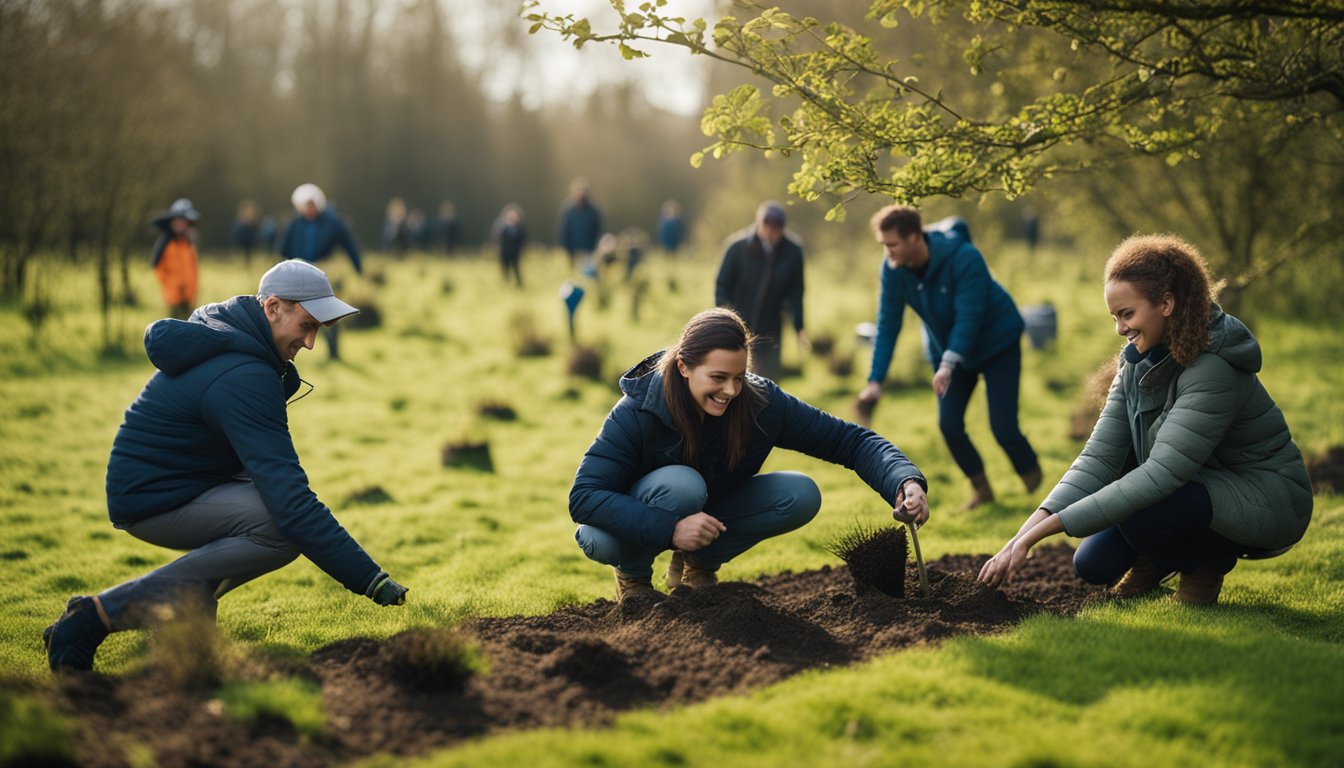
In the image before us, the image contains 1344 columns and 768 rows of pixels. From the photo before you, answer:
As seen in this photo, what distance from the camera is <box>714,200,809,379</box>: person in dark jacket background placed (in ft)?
35.5

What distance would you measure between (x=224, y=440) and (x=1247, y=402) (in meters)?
4.52

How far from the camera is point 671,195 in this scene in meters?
59.6

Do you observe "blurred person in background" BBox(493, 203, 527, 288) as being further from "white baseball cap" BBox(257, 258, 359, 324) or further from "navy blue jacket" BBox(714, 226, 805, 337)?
"white baseball cap" BBox(257, 258, 359, 324)

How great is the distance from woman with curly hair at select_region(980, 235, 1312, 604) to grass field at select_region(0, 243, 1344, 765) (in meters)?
0.37

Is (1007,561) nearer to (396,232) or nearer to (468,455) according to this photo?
(468,455)

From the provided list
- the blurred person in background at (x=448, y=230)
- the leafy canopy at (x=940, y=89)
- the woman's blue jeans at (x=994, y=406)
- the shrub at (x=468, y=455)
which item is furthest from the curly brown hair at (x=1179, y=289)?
the blurred person in background at (x=448, y=230)

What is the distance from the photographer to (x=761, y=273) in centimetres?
1102

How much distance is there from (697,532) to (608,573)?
7.12 ft

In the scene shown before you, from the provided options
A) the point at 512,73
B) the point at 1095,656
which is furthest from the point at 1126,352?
the point at 512,73

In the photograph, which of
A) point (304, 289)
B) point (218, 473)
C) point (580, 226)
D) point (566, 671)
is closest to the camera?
point (566, 671)

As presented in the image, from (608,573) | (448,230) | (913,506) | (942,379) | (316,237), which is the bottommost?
(608,573)

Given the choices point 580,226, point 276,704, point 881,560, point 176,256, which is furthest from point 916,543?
point 580,226

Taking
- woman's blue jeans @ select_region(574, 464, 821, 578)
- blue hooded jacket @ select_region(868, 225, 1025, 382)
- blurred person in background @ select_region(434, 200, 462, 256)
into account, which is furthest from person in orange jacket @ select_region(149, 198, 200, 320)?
blurred person in background @ select_region(434, 200, 462, 256)

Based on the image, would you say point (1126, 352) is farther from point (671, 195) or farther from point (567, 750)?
point (671, 195)
